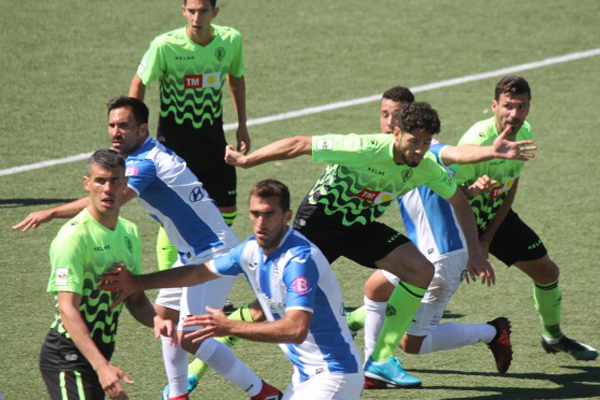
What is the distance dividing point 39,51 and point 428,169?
1010 centimetres

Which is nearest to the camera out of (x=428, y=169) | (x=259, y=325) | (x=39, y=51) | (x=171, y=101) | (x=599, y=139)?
(x=259, y=325)

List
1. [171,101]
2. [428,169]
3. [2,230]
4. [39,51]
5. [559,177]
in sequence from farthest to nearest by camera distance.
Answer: [39,51], [559,177], [2,230], [171,101], [428,169]

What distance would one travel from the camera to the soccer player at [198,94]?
10477 millimetres

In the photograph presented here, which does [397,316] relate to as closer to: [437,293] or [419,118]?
[437,293]

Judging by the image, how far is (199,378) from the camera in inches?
333

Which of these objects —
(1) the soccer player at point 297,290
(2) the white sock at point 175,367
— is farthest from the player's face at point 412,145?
(2) the white sock at point 175,367

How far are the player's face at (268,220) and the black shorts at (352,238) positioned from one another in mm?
1831

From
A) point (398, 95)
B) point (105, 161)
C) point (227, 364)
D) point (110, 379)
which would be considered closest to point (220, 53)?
point (398, 95)

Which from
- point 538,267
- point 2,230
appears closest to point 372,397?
point 538,267

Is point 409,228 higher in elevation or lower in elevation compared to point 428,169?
lower

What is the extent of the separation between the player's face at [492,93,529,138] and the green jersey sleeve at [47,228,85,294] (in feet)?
12.5

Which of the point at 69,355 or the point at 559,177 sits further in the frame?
the point at 559,177

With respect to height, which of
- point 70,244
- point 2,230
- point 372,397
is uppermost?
point 70,244

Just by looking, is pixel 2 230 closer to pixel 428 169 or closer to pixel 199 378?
pixel 199 378
